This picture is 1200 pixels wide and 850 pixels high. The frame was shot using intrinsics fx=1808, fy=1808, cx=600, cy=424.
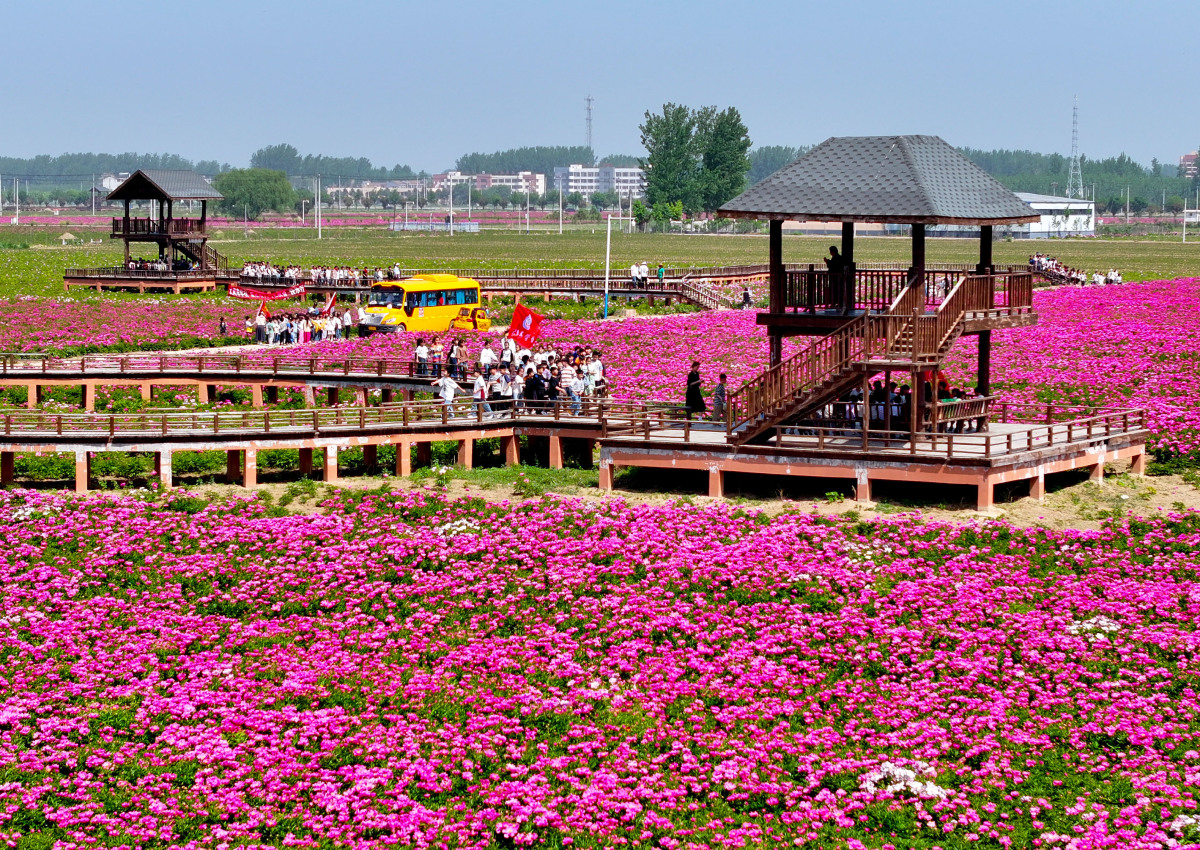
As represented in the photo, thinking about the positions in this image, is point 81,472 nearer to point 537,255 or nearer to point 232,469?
point 232,469

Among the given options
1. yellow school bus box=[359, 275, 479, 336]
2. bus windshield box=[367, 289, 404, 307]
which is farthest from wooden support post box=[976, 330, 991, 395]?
bus windshield box=[367, 289, 404, 307]

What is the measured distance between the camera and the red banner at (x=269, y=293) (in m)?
91.0

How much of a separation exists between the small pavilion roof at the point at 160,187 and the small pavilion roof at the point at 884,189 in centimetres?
6596

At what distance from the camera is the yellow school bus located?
238 feet

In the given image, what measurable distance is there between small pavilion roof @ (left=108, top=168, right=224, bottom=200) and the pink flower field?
67.2 m

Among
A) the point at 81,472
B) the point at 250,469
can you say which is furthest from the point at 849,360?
the point at 81,472

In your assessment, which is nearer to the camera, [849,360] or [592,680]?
[592,680]

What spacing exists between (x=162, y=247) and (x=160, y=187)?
471 centimetres

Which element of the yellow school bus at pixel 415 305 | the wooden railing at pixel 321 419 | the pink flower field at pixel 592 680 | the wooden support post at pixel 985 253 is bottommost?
the pink flower field at pixel 592 680

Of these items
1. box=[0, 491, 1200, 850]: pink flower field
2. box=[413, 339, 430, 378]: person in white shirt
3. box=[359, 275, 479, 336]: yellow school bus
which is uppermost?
box=[359, 275, 479, 336]: yellow school bus

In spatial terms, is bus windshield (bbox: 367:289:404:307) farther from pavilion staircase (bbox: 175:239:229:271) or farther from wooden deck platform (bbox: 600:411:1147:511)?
wooden deck platform (bbox: 600:411:1147:511)

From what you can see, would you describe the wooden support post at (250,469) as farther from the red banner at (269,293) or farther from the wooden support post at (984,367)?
the red banner at (269,293)

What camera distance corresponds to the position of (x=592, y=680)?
26.8m

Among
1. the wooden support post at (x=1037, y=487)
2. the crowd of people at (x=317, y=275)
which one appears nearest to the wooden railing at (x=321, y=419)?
the wooden support post at (x=1037, y=487)
